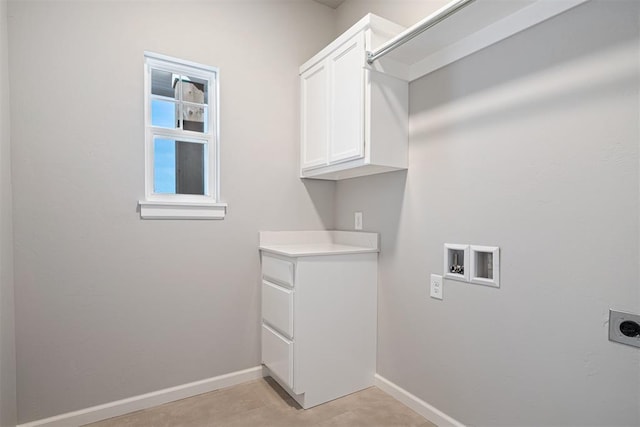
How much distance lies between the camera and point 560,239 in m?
1.39

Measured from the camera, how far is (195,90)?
2369 mm

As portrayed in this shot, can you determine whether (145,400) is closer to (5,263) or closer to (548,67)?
(5,263)

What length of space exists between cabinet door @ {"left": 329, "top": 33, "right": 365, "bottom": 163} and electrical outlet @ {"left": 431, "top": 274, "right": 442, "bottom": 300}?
845mm

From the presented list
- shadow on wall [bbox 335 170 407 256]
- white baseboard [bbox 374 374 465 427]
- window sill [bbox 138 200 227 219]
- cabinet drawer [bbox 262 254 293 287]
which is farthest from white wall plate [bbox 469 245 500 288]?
window sill [bbox 138 200 227 219]

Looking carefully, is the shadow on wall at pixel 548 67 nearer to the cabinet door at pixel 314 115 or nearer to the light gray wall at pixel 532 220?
the light gray wall at pixel 532 220

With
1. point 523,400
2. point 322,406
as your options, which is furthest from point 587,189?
point 322,406

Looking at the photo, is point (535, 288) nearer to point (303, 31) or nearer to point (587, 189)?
point (587, 189)

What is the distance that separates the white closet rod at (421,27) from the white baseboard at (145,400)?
2.30m

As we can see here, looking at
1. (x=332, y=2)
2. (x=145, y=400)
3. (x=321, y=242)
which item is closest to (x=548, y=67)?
(x=321, y=242)

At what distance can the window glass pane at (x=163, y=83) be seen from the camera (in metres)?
2.21

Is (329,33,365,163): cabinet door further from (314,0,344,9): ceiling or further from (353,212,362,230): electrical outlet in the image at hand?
(314,0,344,9): ceiling

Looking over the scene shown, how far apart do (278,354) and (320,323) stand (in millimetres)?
377

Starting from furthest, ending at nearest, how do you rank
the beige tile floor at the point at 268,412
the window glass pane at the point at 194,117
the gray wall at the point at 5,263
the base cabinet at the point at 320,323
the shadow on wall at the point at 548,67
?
the window glass pane at the point at 194,117
the base cabinet at the point at 320,323
the beige tile floor at the point at 268,412
the gray wall at the point at 5,263
the shadow on wall at the point at 548,67

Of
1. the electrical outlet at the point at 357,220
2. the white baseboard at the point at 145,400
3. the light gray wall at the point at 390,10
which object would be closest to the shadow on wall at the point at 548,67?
the light gray wall at the point at 390,10
